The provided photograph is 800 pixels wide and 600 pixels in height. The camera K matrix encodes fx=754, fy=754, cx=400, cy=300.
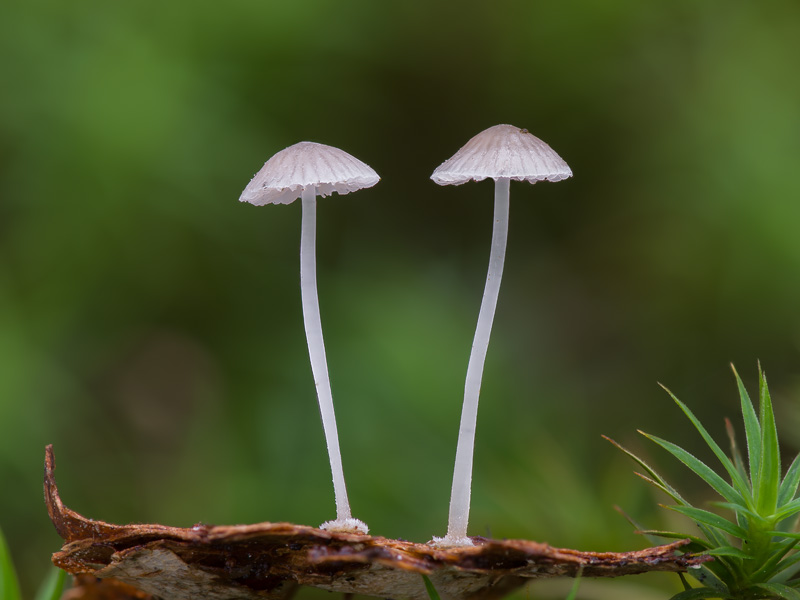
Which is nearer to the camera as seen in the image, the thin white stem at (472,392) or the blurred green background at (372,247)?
the thin white stem at (472,392)

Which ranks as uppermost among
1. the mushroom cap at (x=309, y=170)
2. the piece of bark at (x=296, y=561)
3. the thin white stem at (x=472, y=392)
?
the mushroom cap at (x=309, y=170)

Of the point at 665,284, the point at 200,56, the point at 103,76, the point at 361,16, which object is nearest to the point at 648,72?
the point at 665,284

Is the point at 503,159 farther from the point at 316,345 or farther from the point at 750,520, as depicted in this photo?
the point at 750,520

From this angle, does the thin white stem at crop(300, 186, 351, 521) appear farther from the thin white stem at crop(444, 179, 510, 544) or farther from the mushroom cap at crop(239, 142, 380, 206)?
the thin white stem at crop(444, 179, 510, 544)

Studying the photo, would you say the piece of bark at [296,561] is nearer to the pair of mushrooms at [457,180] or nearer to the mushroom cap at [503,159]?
the pair of mushrooms at [457,180]

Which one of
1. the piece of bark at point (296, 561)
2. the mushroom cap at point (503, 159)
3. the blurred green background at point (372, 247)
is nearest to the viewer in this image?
the piece of bark at point (296, 561)

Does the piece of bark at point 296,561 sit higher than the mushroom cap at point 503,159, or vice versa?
the mushroom cap at point 503,159

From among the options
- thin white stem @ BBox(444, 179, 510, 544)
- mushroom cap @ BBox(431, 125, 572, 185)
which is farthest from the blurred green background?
mushroom cap @ BBox(431, 125, 572, 185)

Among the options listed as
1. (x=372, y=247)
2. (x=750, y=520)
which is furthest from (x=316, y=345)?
(x=372, y=247)

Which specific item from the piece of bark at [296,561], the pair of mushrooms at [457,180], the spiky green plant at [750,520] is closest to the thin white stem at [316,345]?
the pair of mushrooms at [457,180]
